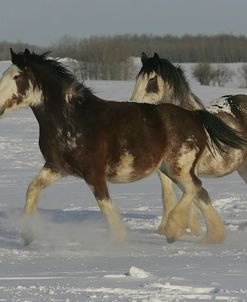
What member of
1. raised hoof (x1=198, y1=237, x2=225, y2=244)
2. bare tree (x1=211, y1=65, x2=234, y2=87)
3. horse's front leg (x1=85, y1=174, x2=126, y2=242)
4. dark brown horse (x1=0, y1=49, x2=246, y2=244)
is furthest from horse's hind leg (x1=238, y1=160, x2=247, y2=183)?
bare tree (x1=211, y1=65, x2=234, y2=87)

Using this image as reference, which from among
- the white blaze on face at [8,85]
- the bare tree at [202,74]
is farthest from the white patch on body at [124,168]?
the bare tree at [202,74]

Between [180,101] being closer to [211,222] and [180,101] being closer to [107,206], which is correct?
[211,222]

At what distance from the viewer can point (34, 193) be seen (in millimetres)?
6926

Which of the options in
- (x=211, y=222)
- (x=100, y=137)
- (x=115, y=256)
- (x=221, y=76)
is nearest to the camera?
(x=115, y=256)

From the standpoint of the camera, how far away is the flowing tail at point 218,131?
7.35m

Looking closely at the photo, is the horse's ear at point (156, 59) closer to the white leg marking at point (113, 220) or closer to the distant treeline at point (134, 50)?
the white leg marking at point (113, 220)

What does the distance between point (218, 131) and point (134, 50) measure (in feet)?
201

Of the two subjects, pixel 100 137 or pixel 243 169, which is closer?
pixel 100 137

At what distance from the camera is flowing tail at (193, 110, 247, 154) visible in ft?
24.1

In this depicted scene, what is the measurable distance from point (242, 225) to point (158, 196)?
3199 millimetres

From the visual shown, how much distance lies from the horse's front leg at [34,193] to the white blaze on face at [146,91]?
5.34 ft

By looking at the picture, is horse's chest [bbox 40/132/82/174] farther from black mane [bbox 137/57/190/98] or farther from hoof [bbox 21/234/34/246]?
black mane [bbox 137/57/190/98]

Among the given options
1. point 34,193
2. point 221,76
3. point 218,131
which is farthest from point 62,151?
point 221,76

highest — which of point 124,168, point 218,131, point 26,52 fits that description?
point 26,52
